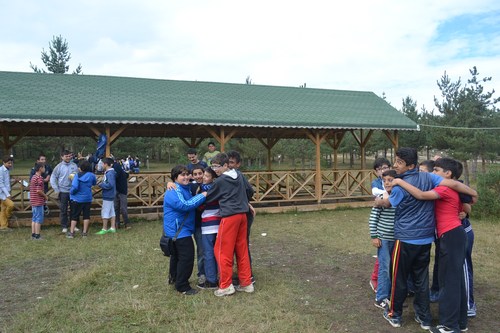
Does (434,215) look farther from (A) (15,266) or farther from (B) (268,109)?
(B) (268,109)

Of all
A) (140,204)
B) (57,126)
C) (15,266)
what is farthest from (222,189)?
(57,126)

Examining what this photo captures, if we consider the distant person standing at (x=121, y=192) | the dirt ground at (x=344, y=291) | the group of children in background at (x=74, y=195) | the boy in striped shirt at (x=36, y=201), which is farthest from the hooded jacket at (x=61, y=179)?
the dirt ground at (x=344, y=291)

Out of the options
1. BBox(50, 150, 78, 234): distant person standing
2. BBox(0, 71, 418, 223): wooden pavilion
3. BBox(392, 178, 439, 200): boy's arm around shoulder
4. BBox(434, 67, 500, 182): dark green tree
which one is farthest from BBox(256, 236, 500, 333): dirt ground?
BBox(434, 67, 500, 182): dark green tree

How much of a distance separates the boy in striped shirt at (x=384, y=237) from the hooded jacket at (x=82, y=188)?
586 cm

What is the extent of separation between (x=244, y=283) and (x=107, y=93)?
8102 millimetres

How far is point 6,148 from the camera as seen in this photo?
1061 cm

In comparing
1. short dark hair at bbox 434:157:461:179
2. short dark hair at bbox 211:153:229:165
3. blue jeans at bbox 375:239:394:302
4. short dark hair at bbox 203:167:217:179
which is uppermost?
short dark hair at bbox 211:153:229:165

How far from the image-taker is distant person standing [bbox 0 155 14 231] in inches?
323

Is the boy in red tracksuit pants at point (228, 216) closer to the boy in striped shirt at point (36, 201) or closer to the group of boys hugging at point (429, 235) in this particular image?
the group of boys hugging at point (429, 235)

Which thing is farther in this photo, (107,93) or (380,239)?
(107,93)

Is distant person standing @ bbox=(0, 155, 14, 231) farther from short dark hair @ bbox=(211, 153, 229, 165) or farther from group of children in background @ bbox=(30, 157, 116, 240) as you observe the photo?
short dark hair @ bbox=(211, 153, 229, 165)

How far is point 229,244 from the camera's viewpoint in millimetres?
4395

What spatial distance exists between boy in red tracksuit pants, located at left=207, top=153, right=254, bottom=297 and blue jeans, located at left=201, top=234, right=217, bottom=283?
0.48 feet

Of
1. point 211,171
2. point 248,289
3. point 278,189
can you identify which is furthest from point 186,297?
point 278,189
